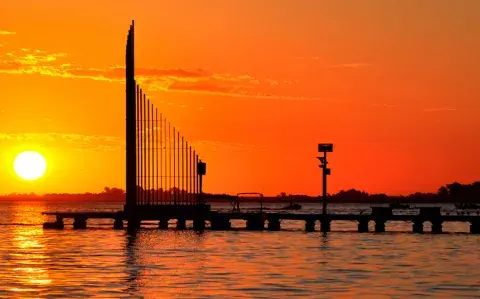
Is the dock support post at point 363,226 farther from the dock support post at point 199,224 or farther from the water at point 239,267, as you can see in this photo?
the dock support post at point 199,224

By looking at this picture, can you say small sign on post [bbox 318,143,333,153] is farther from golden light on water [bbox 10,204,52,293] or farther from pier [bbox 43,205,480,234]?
golden light on water [bbox 10,204,52,293]

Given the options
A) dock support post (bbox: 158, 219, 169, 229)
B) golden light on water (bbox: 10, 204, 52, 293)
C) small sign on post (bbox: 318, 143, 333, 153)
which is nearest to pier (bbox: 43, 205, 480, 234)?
dock support post (bbox: 158, 219, 169, 229)

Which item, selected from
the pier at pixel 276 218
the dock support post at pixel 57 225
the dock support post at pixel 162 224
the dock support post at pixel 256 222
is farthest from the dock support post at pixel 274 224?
the dock support post at pixel 57 225

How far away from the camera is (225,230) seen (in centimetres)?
9350

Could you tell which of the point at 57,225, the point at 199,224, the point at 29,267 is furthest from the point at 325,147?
the point at 29,267

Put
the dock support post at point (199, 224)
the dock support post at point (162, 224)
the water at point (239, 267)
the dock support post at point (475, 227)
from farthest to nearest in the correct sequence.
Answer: the dock support post at point (162, 224) → the dock support post at point (199, 224) → the dock support post at point (475, 227) → the water at point (239, 267)

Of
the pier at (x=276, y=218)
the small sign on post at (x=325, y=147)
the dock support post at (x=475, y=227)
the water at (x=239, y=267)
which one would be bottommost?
the water at (x=239, y=267)

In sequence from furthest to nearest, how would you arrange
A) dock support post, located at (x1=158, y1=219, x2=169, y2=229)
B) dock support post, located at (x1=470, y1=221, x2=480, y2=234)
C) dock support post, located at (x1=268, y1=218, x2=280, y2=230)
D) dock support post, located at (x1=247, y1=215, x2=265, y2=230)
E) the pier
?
dock support post, located at (x1=158, y1=219, x2=169, y2=229) → dock support post, located at (x1=268, y1=218, x2=280, y2=230) → dock support post, located at (x1=247, y1=215, x2=265, y2=230) → dock support post, located at (x1=470, y1=221, x2=480, y2=234) → the pier

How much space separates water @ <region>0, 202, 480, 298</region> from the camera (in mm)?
39344

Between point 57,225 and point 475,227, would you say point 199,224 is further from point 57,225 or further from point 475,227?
point 475,227

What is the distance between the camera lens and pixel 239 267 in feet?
167

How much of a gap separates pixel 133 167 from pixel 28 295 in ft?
164

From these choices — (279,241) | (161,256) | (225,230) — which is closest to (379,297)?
(161,256)

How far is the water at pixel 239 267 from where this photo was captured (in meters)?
39.3
